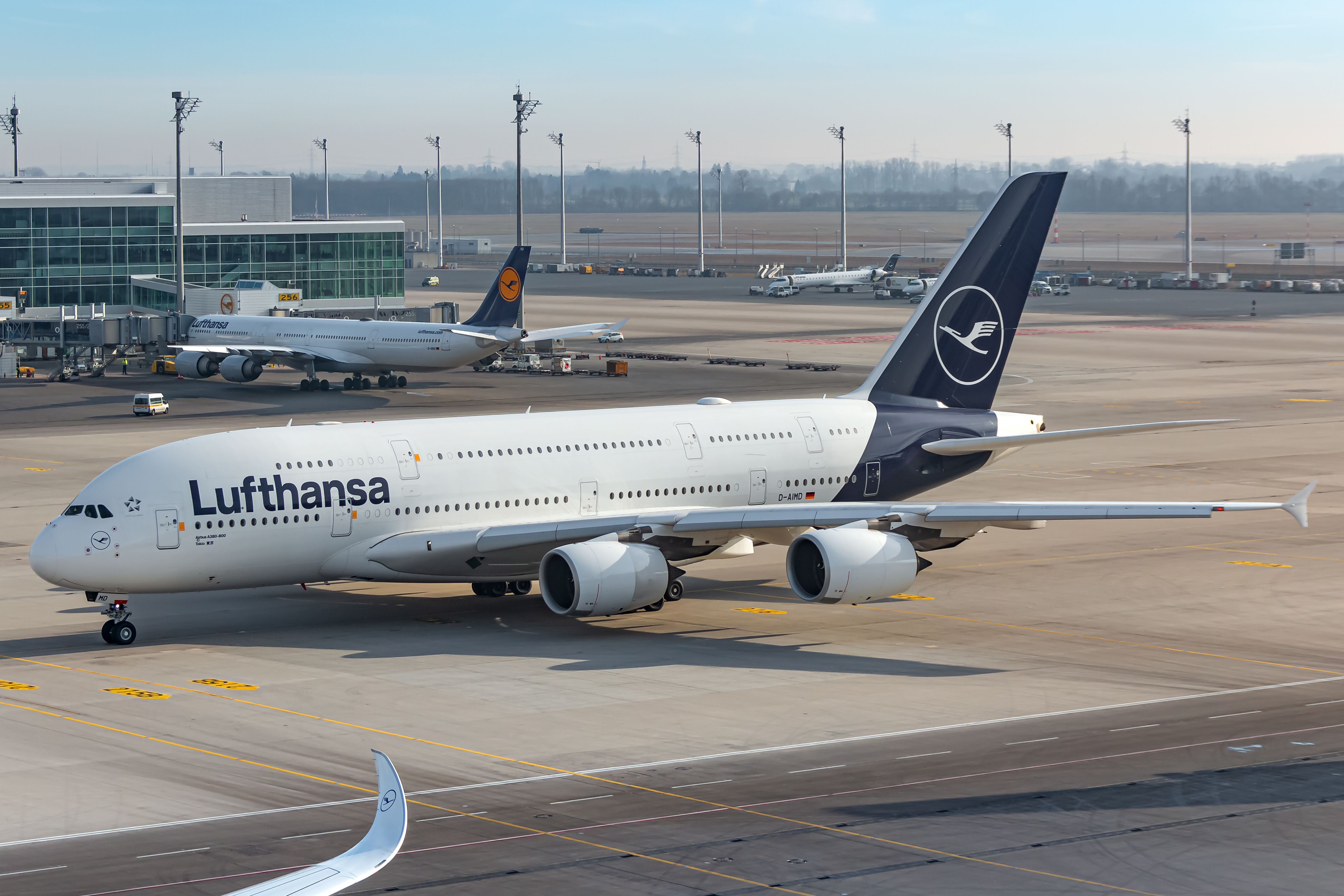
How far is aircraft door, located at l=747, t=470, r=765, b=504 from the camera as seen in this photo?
43.2 meters

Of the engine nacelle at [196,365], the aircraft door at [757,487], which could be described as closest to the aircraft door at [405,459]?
the aircraft door at [757,487]

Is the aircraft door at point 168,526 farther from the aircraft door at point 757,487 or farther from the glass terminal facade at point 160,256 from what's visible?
the glass terminal facade at point 160,256

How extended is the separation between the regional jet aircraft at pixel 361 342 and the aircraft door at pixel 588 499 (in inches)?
2014

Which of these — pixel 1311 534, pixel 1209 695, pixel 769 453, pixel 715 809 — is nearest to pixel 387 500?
pixel 769 453

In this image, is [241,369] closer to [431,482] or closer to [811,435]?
[811,435]

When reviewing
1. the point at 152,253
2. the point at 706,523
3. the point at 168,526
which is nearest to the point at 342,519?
the point at 168,526

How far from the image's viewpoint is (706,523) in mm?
37438

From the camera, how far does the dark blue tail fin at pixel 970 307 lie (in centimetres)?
4631

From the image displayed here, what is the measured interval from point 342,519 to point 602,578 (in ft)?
20.4

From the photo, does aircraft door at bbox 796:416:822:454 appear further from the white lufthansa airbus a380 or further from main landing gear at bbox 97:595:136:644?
main landing gear at bbox 97:595:136:644

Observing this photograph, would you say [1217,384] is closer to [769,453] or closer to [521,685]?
[769,453]

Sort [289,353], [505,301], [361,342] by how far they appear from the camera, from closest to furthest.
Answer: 1. [505,301]
2. [361,342]
3. [289,353]

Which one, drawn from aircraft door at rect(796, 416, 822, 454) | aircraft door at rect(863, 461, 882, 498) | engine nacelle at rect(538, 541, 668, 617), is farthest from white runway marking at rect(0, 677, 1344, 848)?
aircraft door at rect(796, 416, 822, 454)

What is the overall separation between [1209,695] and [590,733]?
1192 centimetres
